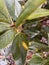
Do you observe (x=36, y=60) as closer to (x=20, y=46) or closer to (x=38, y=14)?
(x=20, y=46)

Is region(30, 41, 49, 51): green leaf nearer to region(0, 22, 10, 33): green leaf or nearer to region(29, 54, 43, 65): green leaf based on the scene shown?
region(29, 54, 43, 65): green leaf

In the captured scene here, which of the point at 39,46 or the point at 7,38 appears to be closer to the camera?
the point at 7,38

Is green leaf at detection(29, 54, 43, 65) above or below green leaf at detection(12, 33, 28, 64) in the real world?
below

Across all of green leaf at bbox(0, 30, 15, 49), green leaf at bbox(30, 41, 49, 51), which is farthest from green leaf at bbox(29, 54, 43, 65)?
green leaf at bbox(0, 30, 15, 49)

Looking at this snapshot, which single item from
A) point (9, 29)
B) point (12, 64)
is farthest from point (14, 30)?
point (12, 64)

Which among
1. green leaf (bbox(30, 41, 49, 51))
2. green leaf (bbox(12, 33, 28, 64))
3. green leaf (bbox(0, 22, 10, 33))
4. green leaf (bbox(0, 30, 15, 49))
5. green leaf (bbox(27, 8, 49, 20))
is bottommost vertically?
green leaf (bbox(30, 41, 49, 51))

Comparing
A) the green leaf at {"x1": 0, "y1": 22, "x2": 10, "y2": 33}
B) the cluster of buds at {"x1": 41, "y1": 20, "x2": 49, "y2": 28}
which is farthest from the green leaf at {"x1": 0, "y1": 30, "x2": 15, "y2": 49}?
the cluster of buds at {"x1": 41, "y1": 20, "x2": 49, "y2": 28}

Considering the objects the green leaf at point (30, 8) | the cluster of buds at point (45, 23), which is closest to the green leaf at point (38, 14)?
the green leaf at point (30, 8)

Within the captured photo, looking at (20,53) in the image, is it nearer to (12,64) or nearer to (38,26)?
(38,26)

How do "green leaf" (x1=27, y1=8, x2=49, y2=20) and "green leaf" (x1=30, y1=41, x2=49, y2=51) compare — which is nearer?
"green leaf" (x1=27, y1=8, x2=49, y2=20)

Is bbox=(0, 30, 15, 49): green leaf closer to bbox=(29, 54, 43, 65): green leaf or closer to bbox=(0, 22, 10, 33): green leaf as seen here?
bbox=(0, 22, 10, 33): green leaf

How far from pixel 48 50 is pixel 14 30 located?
16 cm

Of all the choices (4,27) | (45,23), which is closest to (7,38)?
(4,27)

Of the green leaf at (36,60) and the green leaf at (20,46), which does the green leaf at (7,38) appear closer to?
Answer: the green leaf at (20,46)
